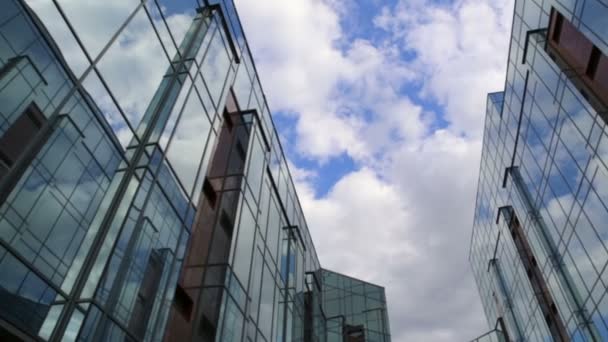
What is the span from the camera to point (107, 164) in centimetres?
1014

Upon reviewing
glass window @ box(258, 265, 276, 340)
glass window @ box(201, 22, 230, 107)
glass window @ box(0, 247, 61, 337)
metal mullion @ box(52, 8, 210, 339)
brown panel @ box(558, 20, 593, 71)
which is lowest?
glass window @ box(0, 247, 61, 337)

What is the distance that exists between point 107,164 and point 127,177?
62 cm

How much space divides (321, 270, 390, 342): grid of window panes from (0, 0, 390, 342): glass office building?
70.7 ft

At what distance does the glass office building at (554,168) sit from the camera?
17750 mm

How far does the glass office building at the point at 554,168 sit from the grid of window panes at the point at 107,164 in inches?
552

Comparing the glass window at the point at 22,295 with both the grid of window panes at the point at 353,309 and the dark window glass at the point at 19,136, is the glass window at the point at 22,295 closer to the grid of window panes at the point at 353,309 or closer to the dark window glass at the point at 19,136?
the dark window glass at the point at 19,136

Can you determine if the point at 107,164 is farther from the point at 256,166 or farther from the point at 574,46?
the point at 574,46

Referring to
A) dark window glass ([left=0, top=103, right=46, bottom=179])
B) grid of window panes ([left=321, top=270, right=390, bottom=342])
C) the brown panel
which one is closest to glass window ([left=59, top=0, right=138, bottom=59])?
dark window glass ([left=0, top=103, right=46, bottom=179])

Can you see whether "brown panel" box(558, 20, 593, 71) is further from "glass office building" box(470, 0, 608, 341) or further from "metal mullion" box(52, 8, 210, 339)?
"metal mullion" box(52, 8, 210, 339)

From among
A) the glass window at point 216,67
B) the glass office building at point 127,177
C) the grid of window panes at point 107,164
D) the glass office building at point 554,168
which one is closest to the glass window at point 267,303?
the glass office building at point 127,177

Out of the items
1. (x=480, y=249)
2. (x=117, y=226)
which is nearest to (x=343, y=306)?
(x=480, y=249)

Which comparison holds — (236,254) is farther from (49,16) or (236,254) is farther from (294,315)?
(49,16)

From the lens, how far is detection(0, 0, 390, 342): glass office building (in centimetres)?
776

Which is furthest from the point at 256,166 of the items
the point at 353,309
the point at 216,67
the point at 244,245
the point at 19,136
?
the point at 353,309
